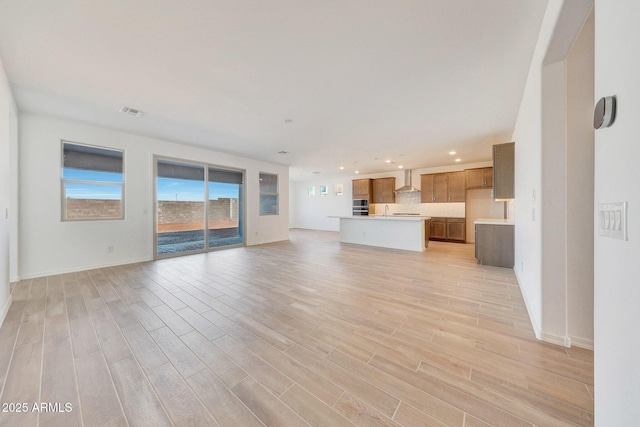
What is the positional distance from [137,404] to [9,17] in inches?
122

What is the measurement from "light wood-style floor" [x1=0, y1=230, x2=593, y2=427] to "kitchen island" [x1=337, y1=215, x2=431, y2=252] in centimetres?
274

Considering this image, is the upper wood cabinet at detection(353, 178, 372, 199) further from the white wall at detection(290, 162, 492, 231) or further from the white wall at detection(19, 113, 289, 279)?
the white wall at detection(19, 113, 289, 279)

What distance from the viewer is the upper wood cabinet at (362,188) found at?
379 inches

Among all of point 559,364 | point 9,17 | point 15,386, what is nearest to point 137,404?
point 15,386

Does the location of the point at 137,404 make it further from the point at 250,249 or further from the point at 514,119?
the point at 514,119

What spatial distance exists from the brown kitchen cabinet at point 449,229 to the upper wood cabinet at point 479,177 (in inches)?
45.6

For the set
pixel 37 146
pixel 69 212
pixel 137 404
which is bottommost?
pixel 137 404

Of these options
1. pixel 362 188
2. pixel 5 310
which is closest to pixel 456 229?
pixel 362 188

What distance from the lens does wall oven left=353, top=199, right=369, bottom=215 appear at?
9.64 meters

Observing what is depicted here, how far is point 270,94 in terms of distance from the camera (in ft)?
10.3

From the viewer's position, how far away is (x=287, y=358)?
5.86 feet
